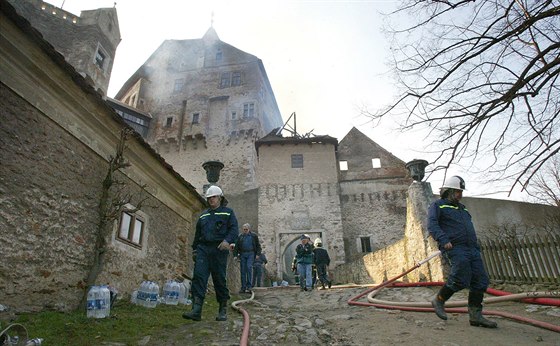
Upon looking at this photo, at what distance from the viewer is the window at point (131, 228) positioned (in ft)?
21.9

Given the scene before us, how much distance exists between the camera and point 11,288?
14.0ft

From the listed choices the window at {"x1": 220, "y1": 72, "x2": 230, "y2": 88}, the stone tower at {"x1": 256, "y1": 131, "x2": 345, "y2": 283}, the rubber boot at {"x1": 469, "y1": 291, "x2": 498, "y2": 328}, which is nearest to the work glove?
the rubber boot at {"x1": 469, "y1": 291, "x2": 498, "y2": 328}

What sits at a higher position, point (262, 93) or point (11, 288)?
point (262, 93)

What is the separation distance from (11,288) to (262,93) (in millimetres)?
33434

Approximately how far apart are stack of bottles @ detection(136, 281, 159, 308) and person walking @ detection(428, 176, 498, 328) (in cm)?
469

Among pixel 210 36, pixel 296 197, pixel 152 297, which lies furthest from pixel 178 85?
pixel 152 297

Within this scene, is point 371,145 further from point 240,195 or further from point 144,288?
point 144,288

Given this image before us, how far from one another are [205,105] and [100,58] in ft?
37.7

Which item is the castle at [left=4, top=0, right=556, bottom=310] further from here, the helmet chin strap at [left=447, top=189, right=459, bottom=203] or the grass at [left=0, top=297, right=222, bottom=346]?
the helmet chin strap at [left=447, top=189, right=459, bottom=203]

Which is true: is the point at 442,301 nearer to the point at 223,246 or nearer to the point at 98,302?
the point at 223,246

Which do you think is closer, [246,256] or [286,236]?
[246,256]

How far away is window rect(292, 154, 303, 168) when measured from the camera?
25.9 metres

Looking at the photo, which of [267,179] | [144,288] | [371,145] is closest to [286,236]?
[267,179]

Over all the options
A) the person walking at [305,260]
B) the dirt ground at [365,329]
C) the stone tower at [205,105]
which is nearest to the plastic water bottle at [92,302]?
the dirt ground at [365,329]
